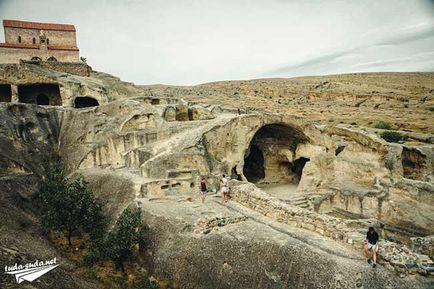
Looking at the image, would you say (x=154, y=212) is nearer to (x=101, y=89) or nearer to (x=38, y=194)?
(x=38, y=194)

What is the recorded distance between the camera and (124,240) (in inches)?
461

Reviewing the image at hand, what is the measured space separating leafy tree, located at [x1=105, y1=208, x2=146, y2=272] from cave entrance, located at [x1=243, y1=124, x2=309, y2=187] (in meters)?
11.5

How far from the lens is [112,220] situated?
559 inches

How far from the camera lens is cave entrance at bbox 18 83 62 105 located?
91.2 feet

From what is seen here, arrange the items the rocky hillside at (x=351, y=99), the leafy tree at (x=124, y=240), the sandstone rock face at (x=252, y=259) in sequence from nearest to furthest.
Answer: the sandstone rock face at (x=252, y=259), the leafy tree at (x=124, y=240), the rocky hillside at (x=351, y=99)

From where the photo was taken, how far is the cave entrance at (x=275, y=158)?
22219mm

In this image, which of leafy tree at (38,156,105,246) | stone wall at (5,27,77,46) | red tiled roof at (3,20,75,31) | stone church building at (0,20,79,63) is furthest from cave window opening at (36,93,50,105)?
leafy tree at (38,156,105,246)

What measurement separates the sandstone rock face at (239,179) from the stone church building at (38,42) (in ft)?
19.7

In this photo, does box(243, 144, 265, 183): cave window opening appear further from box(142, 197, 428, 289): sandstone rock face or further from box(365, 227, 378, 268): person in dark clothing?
box(365, 227, 378, 268): person in dark clothing

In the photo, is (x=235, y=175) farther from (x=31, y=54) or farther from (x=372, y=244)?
(x=31, y=54)

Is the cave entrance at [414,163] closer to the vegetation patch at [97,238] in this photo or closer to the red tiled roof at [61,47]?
the vegetation patch at [97,238]

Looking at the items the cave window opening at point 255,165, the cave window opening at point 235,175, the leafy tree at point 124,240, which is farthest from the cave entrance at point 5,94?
the leafy tree at point 124,240

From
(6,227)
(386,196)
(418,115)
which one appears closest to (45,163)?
(6,227)

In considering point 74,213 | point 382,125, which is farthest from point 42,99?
point 382,125
